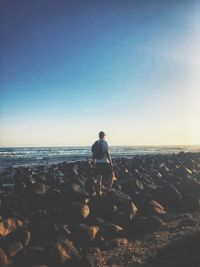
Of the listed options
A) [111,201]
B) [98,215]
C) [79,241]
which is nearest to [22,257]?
[79,241]

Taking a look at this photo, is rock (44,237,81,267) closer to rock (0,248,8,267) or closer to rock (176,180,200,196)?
rock (0,248,8,267)

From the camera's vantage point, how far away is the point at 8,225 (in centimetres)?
728

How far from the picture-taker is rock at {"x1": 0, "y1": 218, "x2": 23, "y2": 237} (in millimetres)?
7035

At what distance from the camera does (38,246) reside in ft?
20.5

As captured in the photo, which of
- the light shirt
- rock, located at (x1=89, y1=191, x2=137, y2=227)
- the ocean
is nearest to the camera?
rock, located at (x1=89, y1=191, x2=137, y2=227)

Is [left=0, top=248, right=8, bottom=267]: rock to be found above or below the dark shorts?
below

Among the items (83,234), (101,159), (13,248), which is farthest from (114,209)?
(13,248)

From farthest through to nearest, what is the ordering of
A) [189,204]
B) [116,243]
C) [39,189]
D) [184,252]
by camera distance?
1. [39,189]
2. [189,204]
3. [116,243]
4. [184,252]

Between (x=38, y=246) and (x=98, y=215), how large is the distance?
2540 millimetres

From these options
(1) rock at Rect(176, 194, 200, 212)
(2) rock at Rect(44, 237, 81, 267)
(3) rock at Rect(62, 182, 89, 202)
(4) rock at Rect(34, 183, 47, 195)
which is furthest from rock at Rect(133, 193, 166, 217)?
(4) rock at Rect(34, 183, 47, 195)

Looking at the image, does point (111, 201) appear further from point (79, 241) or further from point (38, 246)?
point (38, 246)

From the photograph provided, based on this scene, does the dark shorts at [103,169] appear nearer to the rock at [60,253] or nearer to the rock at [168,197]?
the rock at [168,197]

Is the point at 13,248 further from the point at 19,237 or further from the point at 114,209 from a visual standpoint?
the point at 114,209

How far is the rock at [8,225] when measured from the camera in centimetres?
703
